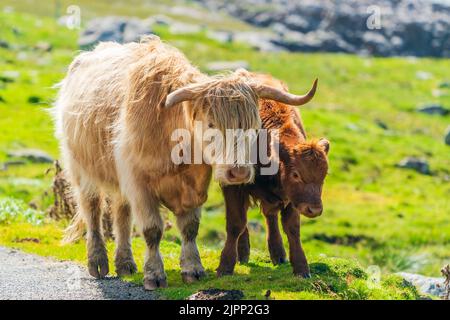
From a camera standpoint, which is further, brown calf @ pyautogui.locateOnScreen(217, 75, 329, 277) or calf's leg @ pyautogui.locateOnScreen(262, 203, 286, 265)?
calf's leg @ pyautogui.locateOnScreen(262, 203, 286, 265)

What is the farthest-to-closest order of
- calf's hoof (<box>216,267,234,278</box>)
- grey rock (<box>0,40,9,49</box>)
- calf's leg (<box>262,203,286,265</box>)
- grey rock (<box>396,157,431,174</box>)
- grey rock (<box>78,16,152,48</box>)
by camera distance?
1. grey rock (<box>78,16,152,48</box>)
2. grey rock (<box>0,40,9,49</box>)
3. grey rock (<box>396,157,431,174</box>)
4. calf's leg (<box>262,203,286,265</box>)
5. calf's hoof (<box>216,267,234,278</box>)

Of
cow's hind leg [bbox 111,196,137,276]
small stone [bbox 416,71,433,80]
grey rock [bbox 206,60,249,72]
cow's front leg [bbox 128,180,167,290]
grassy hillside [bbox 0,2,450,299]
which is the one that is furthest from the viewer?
small stone [bbox 416,71,433,80]

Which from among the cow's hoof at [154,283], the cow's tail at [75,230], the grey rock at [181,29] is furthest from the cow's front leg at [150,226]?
the grey rock at [181,29]

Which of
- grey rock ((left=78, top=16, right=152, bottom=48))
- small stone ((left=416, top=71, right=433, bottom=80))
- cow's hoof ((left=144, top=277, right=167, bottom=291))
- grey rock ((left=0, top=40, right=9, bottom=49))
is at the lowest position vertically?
cow's hoof ((left=144, top=277, right=167, bottom=291))

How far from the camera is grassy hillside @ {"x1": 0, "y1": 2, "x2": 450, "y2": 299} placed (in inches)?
456

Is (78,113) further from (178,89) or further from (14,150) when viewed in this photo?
(14,150)

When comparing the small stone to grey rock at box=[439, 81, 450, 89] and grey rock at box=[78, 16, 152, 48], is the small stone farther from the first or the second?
grey rock at box=[78, 16, 152, 48]

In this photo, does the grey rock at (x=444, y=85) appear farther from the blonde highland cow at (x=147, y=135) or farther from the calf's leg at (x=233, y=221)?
the calf's leg at (x=233, y=221)

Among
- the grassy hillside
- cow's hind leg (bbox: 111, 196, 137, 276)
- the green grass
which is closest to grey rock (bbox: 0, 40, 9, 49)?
the grassy hillside

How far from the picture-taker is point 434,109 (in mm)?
58219

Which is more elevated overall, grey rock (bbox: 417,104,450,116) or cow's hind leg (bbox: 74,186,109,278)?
grey rock (bbox: 417,104,450,116)

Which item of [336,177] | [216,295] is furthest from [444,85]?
[216,295]

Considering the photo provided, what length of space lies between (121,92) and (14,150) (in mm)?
21387

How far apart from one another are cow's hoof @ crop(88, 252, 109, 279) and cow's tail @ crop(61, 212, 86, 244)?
1.38 meters
